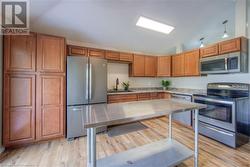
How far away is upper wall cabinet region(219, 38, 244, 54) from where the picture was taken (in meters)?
2.92

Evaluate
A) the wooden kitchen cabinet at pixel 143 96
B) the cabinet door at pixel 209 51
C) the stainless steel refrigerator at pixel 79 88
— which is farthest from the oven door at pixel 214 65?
the stainless steel refrigerator at pixel 79 88

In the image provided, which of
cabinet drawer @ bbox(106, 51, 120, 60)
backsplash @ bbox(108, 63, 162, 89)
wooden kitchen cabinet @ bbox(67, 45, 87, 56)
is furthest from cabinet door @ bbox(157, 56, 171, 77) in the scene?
wooden kitchen cabinet @ bbox(67, 45, 87, 56)

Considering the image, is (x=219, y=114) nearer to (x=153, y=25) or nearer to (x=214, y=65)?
(x=214, y=65)

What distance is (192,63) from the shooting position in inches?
163

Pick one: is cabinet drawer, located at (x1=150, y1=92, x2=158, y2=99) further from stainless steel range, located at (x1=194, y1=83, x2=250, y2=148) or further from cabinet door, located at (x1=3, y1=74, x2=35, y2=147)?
cabinet door, located at (x1=3, y1=74, x2=35, y2=147)

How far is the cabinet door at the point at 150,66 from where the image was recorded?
16.2ft

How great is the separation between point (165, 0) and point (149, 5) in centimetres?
37

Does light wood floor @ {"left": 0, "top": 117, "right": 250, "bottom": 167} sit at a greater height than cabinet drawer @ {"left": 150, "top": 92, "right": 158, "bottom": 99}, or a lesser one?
lesser

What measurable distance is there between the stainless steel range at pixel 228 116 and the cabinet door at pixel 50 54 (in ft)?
11.8

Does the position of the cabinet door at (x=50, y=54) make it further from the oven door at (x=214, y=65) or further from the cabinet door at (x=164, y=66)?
the oven door at (x=214, y=65)

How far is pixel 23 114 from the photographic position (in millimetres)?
2600

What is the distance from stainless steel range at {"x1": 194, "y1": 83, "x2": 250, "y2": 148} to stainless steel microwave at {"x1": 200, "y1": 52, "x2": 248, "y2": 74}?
0.41 meters

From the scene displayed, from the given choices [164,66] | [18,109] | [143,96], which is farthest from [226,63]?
[18,109]

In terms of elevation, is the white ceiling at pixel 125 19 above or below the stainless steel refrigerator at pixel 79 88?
above
